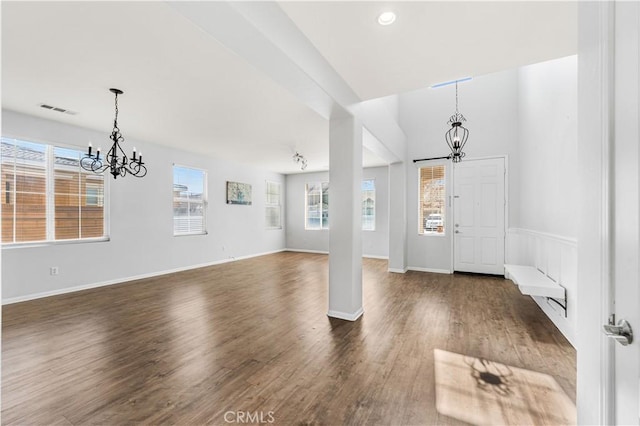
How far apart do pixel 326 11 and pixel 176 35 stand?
4.18 ft

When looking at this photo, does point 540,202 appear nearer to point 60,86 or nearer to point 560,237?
point 560,237

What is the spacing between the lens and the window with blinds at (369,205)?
8.44m

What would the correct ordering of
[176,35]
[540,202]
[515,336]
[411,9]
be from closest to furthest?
[411,9] → [176,35] → [515,336] → [540,202]

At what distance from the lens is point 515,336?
3033 millimetres

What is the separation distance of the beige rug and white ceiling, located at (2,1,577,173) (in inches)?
105

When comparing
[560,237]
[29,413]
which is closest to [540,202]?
[560,237]

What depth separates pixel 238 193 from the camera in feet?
26.0

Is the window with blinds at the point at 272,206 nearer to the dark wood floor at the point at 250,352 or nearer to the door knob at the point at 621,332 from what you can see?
the dark wood floor at the point at 250,352

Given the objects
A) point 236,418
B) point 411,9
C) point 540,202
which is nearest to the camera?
point 236,418

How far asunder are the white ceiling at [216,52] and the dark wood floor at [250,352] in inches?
104

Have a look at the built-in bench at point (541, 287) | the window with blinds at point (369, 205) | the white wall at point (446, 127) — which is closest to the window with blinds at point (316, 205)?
the window with blinds at point (369, 205)

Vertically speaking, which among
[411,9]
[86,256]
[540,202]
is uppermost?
[411,9]

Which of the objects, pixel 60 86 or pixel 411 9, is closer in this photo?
pixel 411 9

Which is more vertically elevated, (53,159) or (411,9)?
(411,9)
